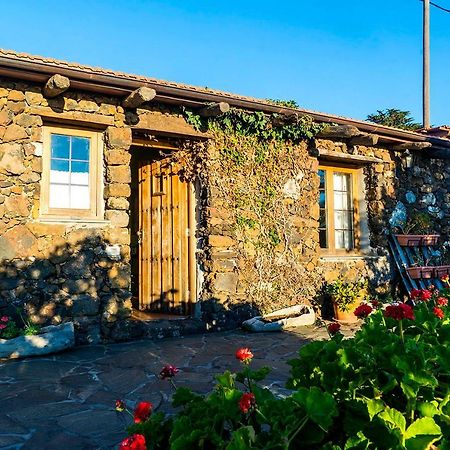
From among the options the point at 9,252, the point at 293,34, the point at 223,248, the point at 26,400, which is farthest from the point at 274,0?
the point at 26,400

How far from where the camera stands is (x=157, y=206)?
6820 millimetres

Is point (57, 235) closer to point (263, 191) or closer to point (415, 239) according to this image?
point (263, 191)

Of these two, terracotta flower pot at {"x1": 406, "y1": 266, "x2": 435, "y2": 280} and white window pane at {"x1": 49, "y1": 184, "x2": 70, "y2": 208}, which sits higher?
white window pane at {"x1": 49, "y1": 184, "x2": 70, "y2": 208}

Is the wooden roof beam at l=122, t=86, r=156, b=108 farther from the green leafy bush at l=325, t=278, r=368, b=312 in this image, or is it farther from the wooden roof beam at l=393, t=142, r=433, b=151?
the wooden roof beam at l=393, t=142, r=433, b=151

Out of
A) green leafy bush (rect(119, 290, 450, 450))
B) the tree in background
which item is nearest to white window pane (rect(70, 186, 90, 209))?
green leafy bush (rect(119, 290, 450, 450))

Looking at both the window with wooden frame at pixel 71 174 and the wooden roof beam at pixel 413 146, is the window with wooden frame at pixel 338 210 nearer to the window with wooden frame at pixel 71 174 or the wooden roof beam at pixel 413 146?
the wooden roof beam at pixel 413 146

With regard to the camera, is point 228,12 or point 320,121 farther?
point 228,12

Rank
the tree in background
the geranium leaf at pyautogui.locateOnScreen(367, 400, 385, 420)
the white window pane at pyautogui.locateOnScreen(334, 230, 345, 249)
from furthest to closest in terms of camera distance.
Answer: the tree in background
the white window pane at pyautogui.locateOnScreen(334, 230, 345, 249)
the geranium leaf at pyautogui.locateOnScreen(367, 400, 385, 420)

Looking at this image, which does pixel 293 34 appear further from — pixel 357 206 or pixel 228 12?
pixel 357 206

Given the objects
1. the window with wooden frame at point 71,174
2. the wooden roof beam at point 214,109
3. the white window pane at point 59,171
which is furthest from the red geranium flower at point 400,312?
the white window pane at point 59,171

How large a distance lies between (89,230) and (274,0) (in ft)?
30.5

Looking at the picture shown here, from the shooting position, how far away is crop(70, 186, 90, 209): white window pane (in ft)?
17.8

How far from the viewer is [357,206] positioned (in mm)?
7844

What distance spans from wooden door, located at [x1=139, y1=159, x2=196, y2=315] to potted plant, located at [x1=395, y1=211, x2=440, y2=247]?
3.84m
